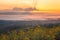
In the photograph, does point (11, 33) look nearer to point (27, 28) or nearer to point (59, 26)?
point (27, 28)

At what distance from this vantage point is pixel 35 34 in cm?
132

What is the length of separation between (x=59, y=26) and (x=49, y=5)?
202 mm

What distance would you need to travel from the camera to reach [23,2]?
1.32 metres

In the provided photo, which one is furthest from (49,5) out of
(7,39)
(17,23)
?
(7,39)

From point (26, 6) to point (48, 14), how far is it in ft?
0.66

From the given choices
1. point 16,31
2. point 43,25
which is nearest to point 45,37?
point 43,25

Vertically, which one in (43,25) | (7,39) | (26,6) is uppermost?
(26,6)

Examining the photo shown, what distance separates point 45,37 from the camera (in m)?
1.33

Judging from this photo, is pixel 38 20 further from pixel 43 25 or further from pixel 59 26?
pixel 59 26

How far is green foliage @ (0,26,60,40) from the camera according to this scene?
1300mm

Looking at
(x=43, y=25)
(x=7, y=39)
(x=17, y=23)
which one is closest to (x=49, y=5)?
(x=43, y=25)

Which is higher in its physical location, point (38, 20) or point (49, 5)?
point (49, 5)

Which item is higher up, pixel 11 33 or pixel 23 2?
pixel 23 2

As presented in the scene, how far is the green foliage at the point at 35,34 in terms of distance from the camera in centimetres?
130
